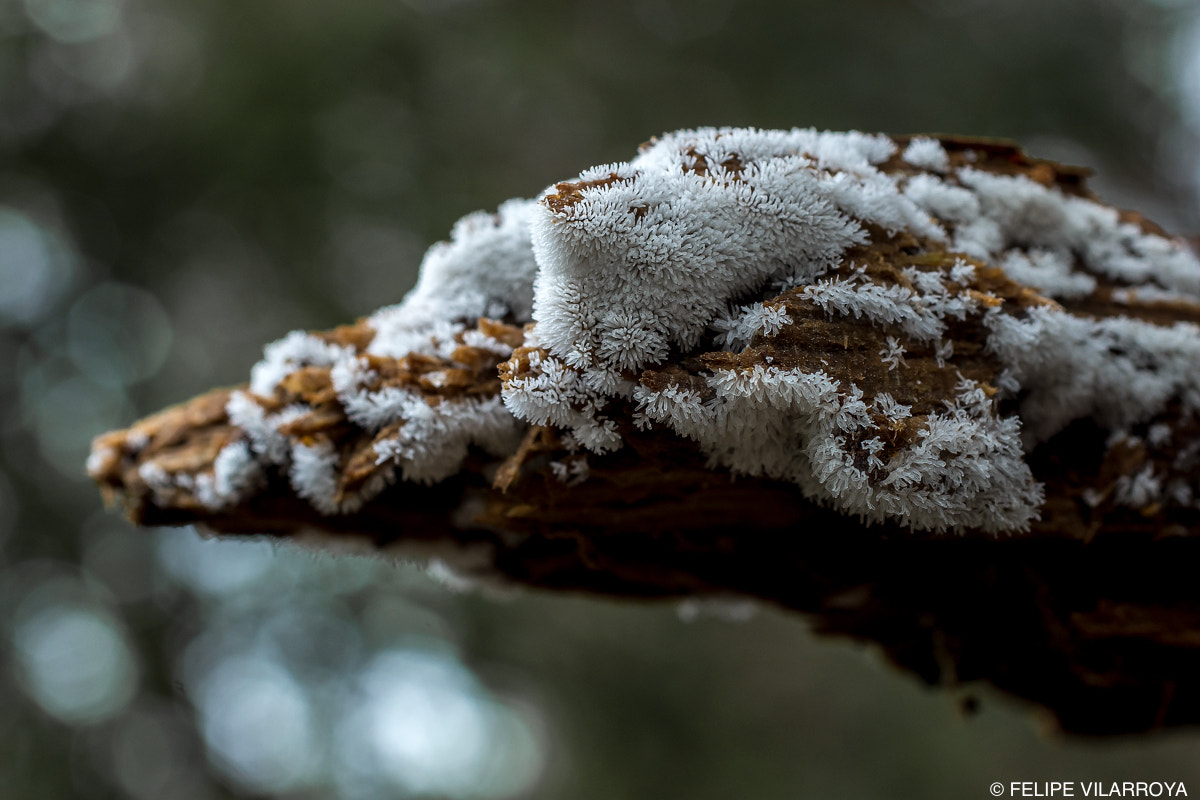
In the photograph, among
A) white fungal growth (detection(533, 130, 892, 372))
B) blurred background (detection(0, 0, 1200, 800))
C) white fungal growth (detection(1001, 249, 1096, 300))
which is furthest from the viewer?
blurred background (detection(0, 0, 1200, 800))

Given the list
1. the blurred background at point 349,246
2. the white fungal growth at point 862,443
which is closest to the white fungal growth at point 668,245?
the white fungal growth at point 862,443

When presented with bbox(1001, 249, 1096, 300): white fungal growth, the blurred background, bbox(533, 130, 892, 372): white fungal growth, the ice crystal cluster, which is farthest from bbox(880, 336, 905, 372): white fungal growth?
the blurred background

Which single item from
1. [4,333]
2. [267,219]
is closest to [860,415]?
[267,219]

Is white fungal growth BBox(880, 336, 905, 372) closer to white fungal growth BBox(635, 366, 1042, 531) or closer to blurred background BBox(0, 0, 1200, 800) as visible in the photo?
white fungal growth BBox(635, 366, 1042, 531)

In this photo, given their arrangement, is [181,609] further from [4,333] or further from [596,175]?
[596,175]

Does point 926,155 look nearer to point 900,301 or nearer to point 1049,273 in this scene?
point 1049,273

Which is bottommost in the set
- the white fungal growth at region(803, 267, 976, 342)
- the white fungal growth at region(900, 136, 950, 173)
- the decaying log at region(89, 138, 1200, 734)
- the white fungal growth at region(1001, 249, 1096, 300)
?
the decaying log at region(89, 138, 1200, 734)

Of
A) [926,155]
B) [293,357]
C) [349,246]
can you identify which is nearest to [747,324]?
[926,155]

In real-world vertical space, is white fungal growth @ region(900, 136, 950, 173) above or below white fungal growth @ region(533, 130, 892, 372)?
above
